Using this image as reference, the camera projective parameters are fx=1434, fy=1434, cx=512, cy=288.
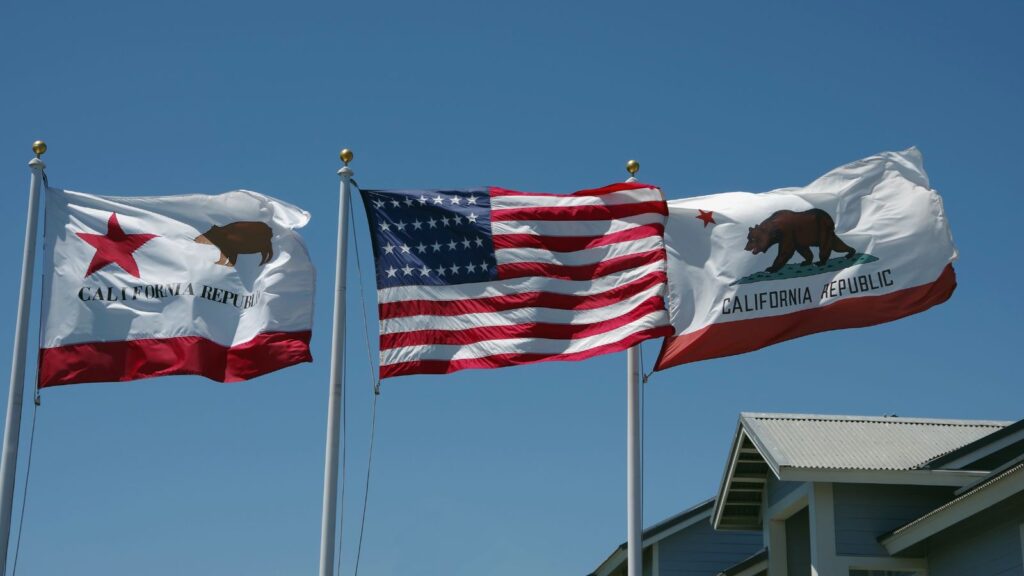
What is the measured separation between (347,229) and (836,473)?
7805 mm

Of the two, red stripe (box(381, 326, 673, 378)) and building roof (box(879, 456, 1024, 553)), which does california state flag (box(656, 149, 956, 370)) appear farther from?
building roof (box(879, 456, 1024, 553))

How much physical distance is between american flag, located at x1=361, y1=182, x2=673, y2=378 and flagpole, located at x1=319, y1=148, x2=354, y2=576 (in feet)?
1.28

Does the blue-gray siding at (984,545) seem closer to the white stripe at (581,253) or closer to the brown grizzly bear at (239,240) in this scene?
the white stripe at (581,253)

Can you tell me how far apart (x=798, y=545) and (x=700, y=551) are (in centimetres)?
901

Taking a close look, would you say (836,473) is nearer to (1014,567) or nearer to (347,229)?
(1014,567)

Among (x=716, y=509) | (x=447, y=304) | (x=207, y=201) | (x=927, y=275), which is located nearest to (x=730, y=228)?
(x=927, y=275)

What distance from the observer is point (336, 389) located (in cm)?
1686

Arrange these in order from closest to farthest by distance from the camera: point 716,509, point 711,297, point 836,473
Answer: point 711,297, point 836,473, point 716,509

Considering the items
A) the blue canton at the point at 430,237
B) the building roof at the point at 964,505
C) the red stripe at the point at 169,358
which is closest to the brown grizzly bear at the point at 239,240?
the red stripe at the point at 169,358

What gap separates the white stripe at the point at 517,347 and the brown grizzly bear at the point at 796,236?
1681 millimetres

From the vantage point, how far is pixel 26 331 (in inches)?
669

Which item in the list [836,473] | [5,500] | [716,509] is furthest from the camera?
[716,509]

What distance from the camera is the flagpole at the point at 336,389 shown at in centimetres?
1622

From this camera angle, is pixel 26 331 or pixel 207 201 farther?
pixel 207 201
